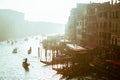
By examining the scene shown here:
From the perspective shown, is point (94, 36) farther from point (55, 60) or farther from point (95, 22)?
point (55, 60)

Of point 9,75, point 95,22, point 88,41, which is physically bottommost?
point 9,75

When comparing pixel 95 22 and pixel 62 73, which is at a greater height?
pixel 95 22

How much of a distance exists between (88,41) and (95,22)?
7.31 m

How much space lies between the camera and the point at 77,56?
231 ft

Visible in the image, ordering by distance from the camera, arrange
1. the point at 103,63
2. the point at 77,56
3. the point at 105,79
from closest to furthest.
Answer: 1. the point at 105,79
2. the point at 103,63
3. the point at 77,56

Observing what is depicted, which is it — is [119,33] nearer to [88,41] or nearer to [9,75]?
[88,41]

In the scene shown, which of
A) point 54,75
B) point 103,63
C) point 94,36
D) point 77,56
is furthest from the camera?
point 94,36

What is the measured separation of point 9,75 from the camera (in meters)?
66.6

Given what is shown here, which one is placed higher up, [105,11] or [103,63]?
[105,11]

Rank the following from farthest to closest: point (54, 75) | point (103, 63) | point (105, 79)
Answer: point (54, 75)
point (103, 63)
point (105, 79)

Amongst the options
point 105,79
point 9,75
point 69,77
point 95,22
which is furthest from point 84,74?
point 95,22

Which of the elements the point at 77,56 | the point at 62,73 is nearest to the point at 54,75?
the point at 62,73

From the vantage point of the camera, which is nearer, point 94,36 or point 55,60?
point 55,60

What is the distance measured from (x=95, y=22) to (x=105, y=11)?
27.1 feet
